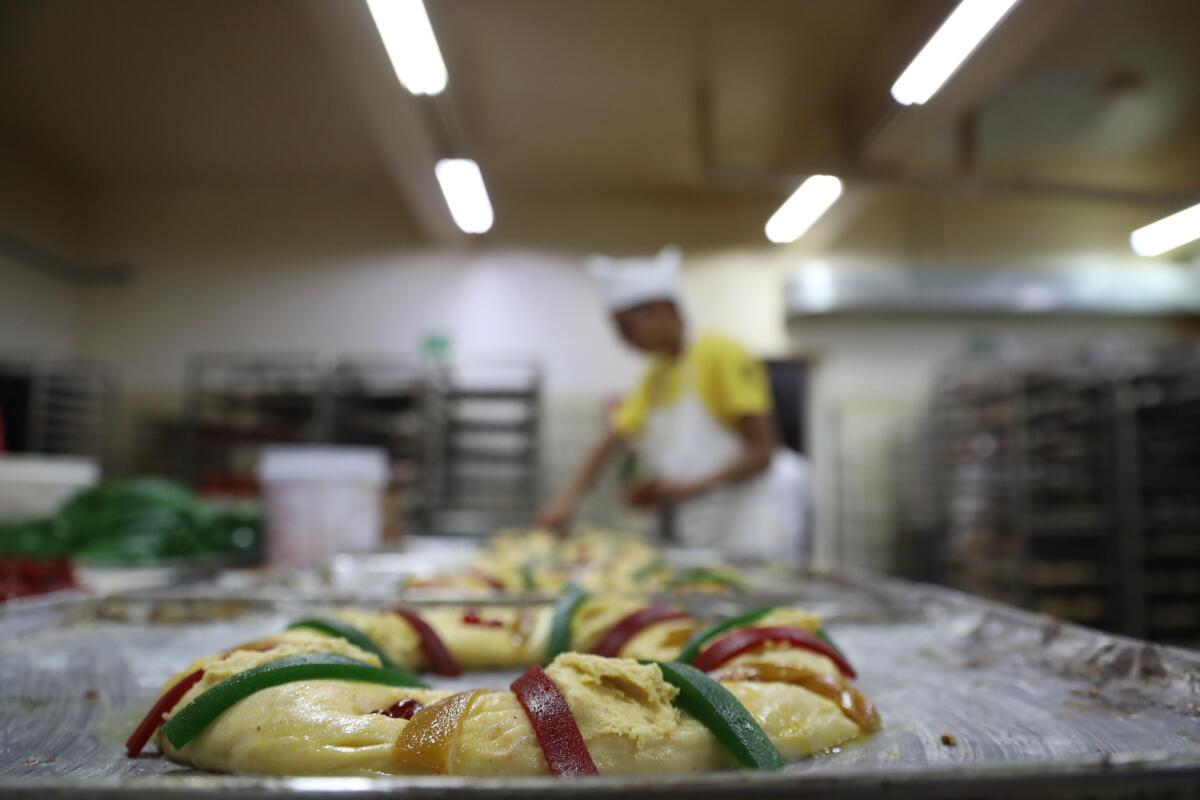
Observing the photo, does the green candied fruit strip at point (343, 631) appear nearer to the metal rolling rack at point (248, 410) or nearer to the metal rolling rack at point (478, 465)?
the metal rolling rack at point (478, 465)

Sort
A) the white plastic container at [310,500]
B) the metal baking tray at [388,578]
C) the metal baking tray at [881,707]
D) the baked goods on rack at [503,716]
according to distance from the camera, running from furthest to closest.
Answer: the white plastic container at [310,500] < the metal baking tray at [388,578] < the baked goods on rack at [503,716] < the metal baking tray at [881,707]

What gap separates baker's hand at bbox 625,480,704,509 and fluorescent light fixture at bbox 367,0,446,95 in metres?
1.83

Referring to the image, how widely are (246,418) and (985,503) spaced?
16.8 feet

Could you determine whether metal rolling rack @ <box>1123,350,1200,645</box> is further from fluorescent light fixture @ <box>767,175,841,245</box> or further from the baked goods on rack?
the baked goods on rack

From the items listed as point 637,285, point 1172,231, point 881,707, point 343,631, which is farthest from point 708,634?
point 1172,231

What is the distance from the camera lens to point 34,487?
2100 millimetres

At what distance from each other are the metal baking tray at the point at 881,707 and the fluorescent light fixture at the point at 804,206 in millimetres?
3121

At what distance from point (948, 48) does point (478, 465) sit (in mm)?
4186

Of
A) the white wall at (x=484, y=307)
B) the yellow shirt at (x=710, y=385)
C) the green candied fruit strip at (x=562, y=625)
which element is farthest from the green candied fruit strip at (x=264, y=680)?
the white wall at (x=484, y=307)

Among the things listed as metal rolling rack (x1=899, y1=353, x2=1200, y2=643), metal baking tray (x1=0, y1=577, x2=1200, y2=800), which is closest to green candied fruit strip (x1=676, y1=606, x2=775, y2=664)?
metal baking tray (x1=0, y1=577, x2=1200, y2=800)

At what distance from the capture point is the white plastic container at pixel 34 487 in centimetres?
204

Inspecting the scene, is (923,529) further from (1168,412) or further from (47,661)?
(47,661)

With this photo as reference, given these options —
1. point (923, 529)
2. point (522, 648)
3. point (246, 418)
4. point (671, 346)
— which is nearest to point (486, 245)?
point (246, 418)

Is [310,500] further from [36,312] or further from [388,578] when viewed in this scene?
[36,312]
